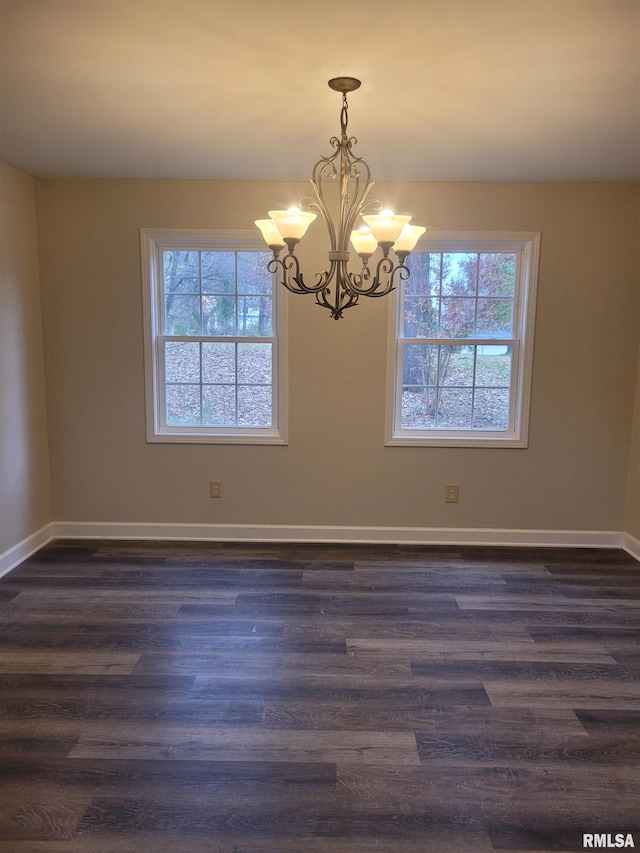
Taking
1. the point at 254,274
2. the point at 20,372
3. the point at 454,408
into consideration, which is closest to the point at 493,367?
the point at 454,408

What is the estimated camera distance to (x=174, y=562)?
11.7 ft

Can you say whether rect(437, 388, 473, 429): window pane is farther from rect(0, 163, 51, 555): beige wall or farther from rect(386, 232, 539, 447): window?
rect(0, 163, 51, 555): beige wall

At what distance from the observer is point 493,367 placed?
12.5ft

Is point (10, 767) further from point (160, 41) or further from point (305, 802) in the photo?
point (160, 41)

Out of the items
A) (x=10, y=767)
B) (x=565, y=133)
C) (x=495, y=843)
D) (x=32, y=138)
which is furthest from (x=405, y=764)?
(x=32, y=138)

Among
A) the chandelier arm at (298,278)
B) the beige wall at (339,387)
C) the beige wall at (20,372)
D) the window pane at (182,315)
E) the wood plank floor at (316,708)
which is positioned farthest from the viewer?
the window pane at (182,315)

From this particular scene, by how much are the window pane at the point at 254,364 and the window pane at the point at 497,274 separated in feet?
5.05

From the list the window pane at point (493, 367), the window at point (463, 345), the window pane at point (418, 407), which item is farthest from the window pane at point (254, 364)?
the window pane at point (493, 367)

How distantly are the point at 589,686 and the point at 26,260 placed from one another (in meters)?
3.93

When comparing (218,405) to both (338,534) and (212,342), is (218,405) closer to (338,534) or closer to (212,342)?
(212,342)

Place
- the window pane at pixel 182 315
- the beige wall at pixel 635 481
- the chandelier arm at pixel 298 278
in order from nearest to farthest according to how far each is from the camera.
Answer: the chandelier arm at pixel 298 278
the beige wall at pixel 635 481
the window pane at pixel 182 315

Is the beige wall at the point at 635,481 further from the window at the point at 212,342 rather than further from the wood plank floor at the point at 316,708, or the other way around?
the window at the point at 212,342

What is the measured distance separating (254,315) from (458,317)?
141 centimetres

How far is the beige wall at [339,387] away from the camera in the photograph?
11.8 feet
